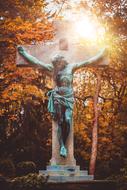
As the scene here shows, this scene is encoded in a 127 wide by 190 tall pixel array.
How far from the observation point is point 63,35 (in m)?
10.2

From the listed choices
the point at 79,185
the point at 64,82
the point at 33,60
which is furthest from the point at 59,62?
the point at 79,185

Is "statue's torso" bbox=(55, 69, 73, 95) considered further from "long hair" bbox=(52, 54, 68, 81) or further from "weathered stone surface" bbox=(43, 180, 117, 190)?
"weathered stone surface" bbox=(43, 180, 117, 190)

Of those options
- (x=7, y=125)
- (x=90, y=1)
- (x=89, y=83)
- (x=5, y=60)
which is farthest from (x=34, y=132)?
(x=5, y=60)

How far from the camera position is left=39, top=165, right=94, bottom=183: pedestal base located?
8.41 meters

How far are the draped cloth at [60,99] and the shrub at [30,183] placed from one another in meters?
1.63

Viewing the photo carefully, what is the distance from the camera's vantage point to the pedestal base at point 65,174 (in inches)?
331

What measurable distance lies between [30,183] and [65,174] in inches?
41.4

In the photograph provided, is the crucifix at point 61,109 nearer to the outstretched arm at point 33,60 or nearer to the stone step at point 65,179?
the outstretched arm at point 33,60

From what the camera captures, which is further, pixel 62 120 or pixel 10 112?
pixel 10 112

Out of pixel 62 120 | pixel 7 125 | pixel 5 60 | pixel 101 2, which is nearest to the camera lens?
pixel 62 120

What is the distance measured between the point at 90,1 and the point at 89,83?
18.1 ft

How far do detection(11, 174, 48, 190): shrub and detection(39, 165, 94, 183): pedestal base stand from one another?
13.1 inches

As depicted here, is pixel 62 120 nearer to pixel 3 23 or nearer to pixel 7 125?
pixel 3 23

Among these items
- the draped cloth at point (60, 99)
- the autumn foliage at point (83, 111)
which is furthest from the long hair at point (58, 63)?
the autumn foliage at point (83, 111)
